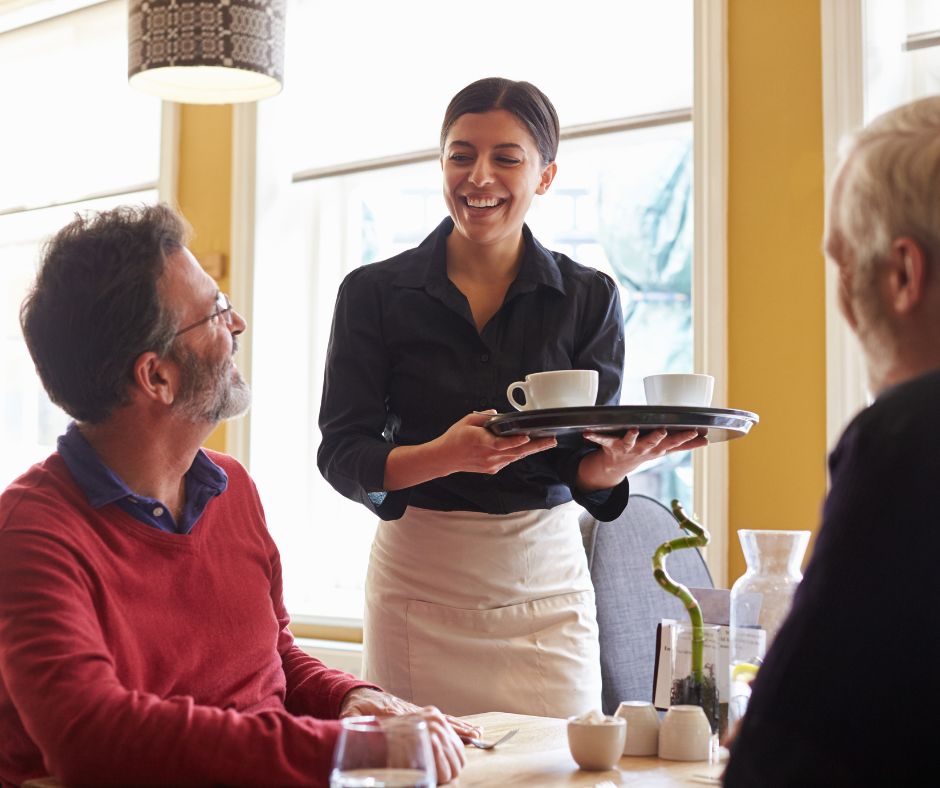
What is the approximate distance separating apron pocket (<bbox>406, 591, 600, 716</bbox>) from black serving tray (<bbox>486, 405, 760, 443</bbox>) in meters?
0.42

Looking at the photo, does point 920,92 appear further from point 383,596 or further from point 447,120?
point 383,596

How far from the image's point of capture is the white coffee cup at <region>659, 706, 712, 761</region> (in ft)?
4.89

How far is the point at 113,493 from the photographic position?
149 cm

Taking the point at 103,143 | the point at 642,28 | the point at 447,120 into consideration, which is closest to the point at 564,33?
the point at 642,28

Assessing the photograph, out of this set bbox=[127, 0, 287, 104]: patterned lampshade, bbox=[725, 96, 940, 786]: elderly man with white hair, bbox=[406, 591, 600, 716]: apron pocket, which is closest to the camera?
bbox=[725, 96, 940, 786]: elderly man with white hair

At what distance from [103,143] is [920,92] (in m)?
3.27

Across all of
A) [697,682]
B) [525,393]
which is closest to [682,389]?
[525,393]

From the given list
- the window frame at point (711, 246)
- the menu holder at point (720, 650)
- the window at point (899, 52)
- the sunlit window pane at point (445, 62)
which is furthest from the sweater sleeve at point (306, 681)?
the sunlit window pane at point (445, 62)

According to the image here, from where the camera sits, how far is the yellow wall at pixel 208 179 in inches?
177

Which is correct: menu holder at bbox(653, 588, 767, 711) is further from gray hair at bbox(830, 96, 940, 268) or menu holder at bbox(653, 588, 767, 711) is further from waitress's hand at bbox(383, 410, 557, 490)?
gray hair at bbox(830, 96, 940, 268)

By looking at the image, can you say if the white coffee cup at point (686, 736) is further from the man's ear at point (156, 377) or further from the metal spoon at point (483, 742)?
the man's ear at point (156, 377)

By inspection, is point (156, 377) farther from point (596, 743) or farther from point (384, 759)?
point (384, 759)

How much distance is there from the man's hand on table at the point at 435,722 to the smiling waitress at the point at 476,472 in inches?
15.7

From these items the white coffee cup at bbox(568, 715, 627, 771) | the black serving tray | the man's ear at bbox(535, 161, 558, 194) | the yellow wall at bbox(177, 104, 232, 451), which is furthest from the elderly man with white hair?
the yellow wall at bbox(177, 104, 232, 451)
